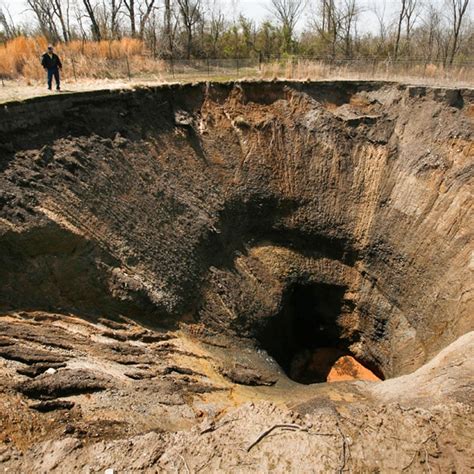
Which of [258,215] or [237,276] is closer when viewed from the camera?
[237,276]

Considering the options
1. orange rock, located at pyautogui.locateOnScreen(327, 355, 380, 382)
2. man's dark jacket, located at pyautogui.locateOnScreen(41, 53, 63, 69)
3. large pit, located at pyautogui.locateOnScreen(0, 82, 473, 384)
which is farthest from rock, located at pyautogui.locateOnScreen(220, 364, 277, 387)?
man's dark jacket, located at pyautogui.locateOnScreen(41, 53, 63, 69)

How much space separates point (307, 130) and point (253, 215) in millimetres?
4027

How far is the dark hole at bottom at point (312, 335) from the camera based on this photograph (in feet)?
49.4

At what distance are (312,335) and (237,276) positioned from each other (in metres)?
4.75

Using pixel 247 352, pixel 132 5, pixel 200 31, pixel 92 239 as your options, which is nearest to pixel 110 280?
pixel 92 239

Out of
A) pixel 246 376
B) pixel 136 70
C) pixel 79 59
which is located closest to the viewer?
pixel 246 376

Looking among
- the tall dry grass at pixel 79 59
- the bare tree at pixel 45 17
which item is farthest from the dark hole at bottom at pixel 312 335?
the bare tree at pixel 45 17

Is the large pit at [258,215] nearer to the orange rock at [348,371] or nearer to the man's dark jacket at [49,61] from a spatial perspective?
the orange rock at [348,371]

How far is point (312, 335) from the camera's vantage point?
1667cm

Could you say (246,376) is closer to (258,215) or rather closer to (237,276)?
(237,276)

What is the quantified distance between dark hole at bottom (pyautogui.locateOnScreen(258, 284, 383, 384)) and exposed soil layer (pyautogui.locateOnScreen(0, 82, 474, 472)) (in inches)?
3.1

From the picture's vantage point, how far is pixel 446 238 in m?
13.5

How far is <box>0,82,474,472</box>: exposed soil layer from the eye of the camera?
6449mm

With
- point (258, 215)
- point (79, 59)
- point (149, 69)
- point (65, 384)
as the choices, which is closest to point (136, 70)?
point (149, 69)
